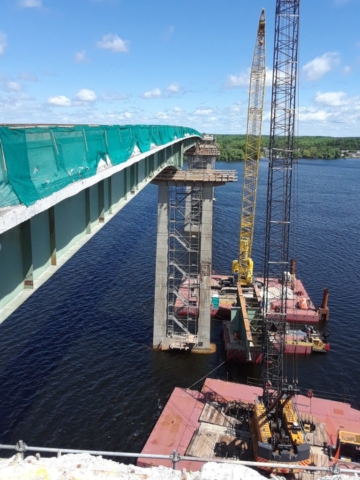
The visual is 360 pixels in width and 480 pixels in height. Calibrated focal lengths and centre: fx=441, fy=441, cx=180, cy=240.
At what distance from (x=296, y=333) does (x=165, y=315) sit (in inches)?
434

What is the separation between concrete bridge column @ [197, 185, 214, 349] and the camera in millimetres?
30812

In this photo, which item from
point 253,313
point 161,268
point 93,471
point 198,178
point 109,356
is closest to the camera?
point 93,471

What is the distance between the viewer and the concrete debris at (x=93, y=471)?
811 cm

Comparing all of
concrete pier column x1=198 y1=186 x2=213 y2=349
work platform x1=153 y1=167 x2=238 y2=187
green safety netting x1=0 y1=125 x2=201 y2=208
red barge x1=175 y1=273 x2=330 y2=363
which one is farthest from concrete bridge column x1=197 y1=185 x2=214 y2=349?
green safety netting x1=0 y1=125 x2=201 y2=208

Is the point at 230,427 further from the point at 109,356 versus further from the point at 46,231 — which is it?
the point at 46,231

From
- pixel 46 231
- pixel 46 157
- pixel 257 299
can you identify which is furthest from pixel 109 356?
pixel 46 157

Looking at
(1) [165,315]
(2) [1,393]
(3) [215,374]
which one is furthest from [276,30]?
(2) [1,393]

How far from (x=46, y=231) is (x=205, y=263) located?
786 inches

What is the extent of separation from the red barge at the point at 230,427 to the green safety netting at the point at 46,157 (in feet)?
47.1

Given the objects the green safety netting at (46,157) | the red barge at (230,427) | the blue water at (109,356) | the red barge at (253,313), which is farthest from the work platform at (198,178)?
the green safety netting at (46,157)

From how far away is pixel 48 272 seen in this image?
12.0 meters

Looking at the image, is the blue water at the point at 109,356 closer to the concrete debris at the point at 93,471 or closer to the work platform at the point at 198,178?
the work platform at the point at 198,178

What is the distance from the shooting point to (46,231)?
12039 mm

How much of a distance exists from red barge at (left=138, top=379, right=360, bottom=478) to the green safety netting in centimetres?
1435
